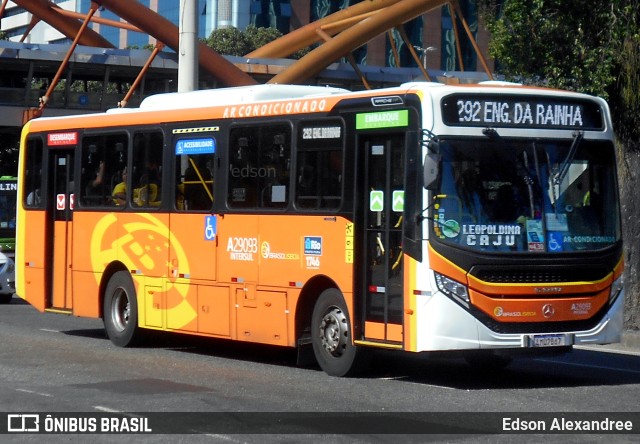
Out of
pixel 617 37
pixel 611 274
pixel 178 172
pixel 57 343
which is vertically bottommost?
pixel 57 343

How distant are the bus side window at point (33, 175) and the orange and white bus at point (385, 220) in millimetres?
2902

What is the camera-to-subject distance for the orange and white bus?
12.9 m

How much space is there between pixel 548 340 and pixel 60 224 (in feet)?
27.7

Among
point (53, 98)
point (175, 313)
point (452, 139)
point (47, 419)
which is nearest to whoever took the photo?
point (47, 419)

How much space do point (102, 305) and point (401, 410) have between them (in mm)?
7787

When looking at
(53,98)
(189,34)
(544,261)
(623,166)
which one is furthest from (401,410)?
(53,98)

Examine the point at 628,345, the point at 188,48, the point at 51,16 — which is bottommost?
the point at 628,345

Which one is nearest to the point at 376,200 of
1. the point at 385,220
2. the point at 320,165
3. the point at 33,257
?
the point at 385,220

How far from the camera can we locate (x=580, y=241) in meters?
13.4

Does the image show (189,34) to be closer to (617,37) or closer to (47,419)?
(617,37)

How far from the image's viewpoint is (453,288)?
12.8 metres

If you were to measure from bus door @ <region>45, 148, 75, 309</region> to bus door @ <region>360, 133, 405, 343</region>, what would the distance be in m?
6.45

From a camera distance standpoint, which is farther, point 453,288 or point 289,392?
point 453,288

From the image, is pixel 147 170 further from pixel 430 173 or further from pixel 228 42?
pixel 228 42
